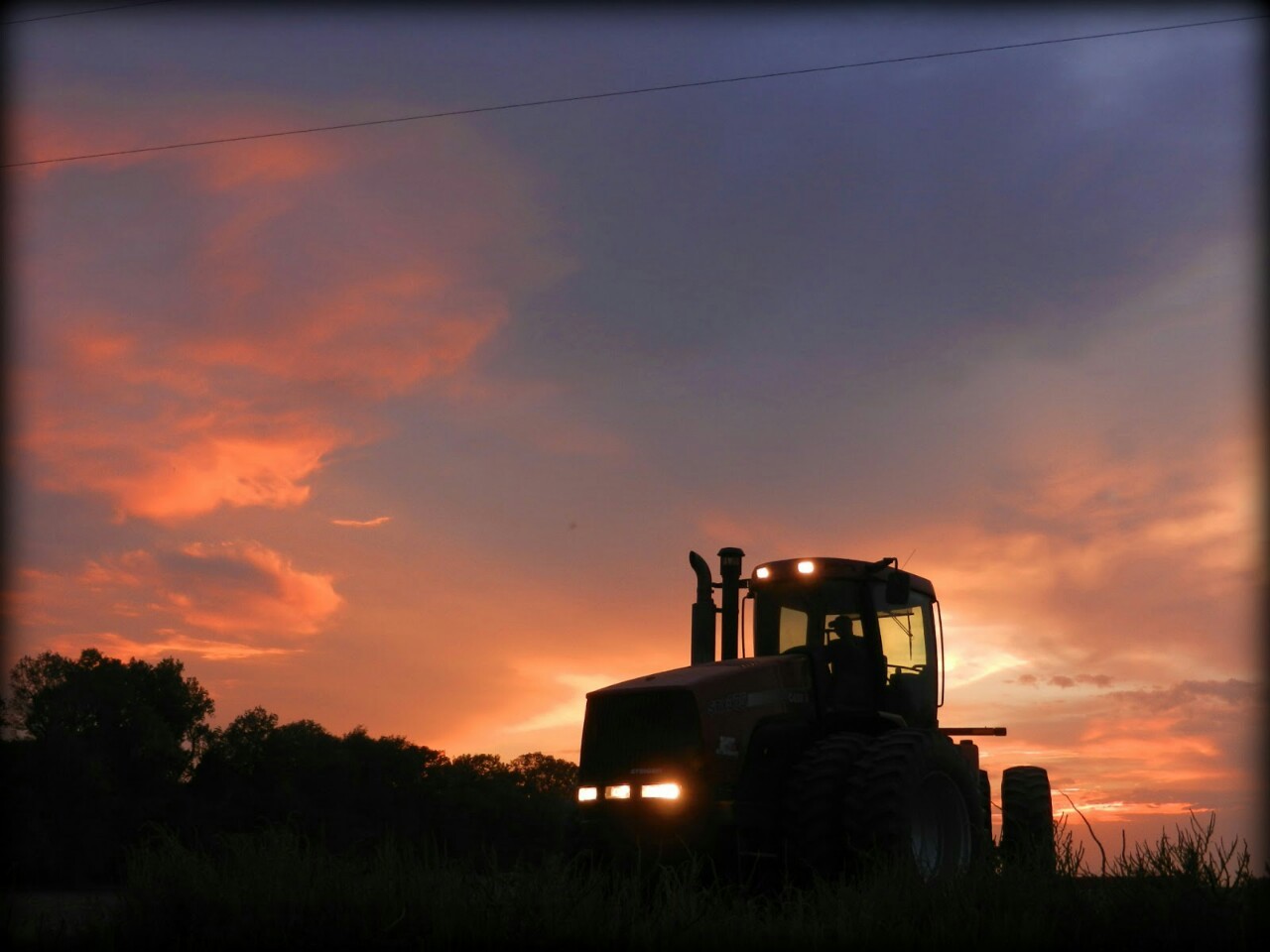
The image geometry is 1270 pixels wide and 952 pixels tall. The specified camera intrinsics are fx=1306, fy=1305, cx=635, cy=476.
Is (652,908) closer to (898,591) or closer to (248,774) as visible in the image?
(898,591)

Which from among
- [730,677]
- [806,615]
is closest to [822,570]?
[806,615]

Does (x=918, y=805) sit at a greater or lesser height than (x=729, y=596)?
lesser

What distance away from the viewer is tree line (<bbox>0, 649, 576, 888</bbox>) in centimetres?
3453

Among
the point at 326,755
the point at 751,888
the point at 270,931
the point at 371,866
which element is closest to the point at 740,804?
the point at 751,888

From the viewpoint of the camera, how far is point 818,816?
36.7 feet

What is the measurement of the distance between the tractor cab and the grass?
7.91ft

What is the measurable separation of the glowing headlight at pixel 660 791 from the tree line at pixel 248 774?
22.4 metres

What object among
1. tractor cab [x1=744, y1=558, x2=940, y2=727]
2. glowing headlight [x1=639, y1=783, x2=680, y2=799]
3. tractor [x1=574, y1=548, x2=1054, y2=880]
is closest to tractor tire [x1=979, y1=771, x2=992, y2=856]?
tractor [x1=574, y1=548, x2=1054, y2=880]

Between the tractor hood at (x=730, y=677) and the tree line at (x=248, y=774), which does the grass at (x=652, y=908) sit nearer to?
the tractor hood at (x=730, y=677)

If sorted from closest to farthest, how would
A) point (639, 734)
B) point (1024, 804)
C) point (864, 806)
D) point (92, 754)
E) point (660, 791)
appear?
point (864, 806)
point (660, 791)
point (639, 734)
point (1024, 804)
point (92, 754)

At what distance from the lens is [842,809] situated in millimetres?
11258

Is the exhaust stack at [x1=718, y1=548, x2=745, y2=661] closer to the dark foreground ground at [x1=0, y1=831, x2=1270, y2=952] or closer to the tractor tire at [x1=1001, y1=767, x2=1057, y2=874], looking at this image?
the dark foreground ground at [x1=0, y1=831, x2=1270, y2=952]

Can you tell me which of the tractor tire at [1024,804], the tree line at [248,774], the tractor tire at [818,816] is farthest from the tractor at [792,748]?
the tree line at [248,774]

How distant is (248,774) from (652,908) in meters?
29.8
